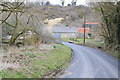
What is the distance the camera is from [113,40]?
19.7m

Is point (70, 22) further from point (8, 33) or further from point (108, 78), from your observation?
point (108, 78)

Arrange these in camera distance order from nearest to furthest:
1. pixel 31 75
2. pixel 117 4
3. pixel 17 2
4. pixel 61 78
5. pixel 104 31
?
1. pixel 31 75
2. pixel 61 78
3. pixel 17 2
4. pixel 117 4
5. pixel 104 31

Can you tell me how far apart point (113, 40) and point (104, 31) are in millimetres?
2868

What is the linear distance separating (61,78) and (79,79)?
0.98m

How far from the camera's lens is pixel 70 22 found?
5138 centimetres

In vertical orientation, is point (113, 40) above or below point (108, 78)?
above

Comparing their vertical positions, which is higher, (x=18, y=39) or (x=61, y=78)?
(x=18, y=39)

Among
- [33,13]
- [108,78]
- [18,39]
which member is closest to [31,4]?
[33,13]

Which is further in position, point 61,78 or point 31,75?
point 61,78

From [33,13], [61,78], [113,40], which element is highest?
[33,13]

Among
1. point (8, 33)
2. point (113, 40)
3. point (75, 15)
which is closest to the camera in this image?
point (8, 33)

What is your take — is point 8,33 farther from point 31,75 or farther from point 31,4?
point 31,75

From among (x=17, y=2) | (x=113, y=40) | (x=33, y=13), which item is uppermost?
(x=17, y=2)

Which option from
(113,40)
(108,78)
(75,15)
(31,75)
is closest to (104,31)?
(113,40)
